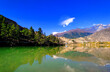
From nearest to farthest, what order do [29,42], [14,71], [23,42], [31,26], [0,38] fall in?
[14,71] < [0,38] < [23,42] < [29,42] < [31,26]

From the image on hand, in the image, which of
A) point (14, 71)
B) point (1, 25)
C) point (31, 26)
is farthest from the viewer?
point (31, 26)

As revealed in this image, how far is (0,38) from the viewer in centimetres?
4612

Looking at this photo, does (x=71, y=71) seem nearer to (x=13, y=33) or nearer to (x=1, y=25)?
(x=13, y=33)

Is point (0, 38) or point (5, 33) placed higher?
point (5, 33)

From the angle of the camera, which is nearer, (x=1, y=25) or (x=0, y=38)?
(x=0, y=38)

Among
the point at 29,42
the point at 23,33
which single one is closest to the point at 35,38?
the point at 29,42

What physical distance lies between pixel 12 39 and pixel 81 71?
A: 52.2 metres

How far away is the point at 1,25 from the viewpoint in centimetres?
4928

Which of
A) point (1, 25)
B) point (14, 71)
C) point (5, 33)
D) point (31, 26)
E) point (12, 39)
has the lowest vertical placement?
point (14, 71)

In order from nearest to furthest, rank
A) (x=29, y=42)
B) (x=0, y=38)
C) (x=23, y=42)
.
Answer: (x=0, y=38) < (x=23, y=42) < (x=29, y=42)

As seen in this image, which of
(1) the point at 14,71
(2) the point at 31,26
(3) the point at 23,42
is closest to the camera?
(1) the point at 14,71

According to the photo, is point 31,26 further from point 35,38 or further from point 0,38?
point 0,38

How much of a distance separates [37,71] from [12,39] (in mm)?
49679

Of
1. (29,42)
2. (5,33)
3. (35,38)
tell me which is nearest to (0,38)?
(5,33)
